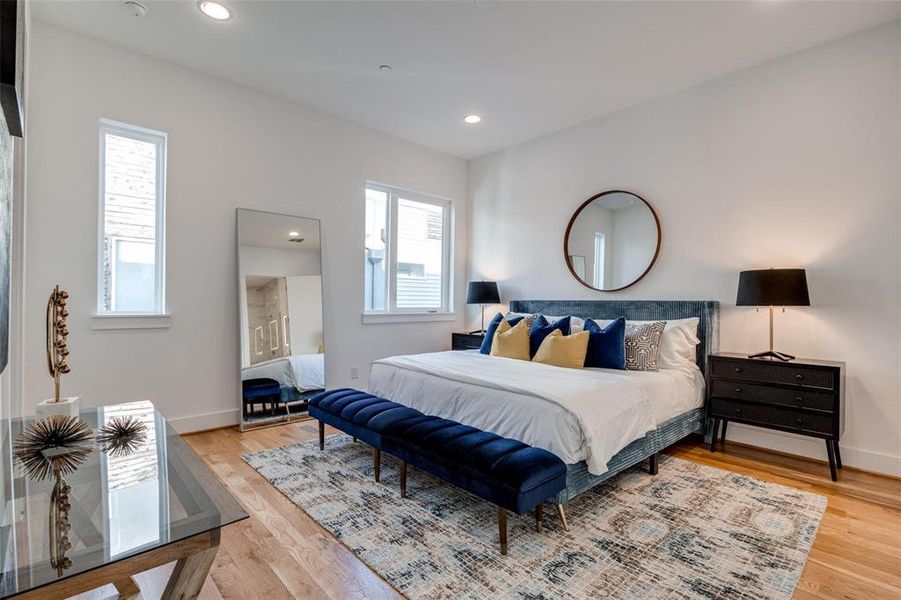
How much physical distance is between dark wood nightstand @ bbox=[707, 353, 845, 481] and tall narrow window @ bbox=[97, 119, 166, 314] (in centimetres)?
437

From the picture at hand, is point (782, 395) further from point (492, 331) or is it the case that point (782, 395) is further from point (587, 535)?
point (492, 331)

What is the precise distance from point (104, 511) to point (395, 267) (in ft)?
13.5

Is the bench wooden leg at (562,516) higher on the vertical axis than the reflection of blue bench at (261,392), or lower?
lower

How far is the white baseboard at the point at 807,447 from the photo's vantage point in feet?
9.30

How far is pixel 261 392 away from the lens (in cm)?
383

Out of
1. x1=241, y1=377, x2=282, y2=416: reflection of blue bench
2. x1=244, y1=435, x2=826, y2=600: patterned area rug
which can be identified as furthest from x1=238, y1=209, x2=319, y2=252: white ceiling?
x1=244, y1=435, x2=826, y2=600: patterned area rug

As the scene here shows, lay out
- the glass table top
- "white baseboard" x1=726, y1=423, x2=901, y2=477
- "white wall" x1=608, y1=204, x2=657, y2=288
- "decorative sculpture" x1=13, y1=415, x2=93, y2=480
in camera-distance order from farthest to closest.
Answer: "white wall" x1=608, y1=204, x2=657, y2=288 < "white baseboard" x1=726, y1=423, x2=901, y2=477 < "decorative sculpture" x1=13, y1=415, x2=93, y2=480 < the glass table top

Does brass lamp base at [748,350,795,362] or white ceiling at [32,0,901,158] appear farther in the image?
brass lamp base at [748,350,795,362]

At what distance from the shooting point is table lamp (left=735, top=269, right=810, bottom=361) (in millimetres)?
2891

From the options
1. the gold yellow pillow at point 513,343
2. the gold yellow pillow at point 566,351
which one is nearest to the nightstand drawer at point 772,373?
the gold yellow pillow at point 566,351

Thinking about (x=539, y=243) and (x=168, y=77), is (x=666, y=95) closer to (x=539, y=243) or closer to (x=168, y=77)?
(x=539, y=243)

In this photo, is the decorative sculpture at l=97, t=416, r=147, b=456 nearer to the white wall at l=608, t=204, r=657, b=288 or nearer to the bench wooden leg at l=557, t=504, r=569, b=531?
the bench wooden leg at l=557, t=504, r=569, b=531

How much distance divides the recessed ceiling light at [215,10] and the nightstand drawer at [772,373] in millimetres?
4174

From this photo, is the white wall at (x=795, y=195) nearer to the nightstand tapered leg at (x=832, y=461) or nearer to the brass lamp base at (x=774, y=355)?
the brass lamp base at (x=774, y=355)
